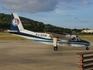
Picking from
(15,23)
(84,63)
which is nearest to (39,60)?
(84,63)

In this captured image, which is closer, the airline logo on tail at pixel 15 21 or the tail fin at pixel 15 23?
the tail fin at pixel 15 23

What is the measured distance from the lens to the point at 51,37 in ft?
87.1

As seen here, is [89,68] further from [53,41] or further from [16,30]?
[16,30]

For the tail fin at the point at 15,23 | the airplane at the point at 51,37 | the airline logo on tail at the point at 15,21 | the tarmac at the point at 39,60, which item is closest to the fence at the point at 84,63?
the tarmac at the point at 39,60

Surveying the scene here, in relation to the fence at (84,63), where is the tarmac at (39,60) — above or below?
below

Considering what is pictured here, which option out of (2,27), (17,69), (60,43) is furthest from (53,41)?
(2,27)

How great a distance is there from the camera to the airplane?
83.9 ft

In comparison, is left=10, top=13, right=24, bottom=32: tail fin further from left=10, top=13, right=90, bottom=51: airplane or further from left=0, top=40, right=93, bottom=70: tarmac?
left=0, top=40, right=93, bottom=70: tarmac

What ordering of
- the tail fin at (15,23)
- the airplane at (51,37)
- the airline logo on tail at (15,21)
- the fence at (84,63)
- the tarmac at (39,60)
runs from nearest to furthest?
the fence at (84,63) < the tarmac at (39,60) < the airplane at (51,37) < the tail fin at (15,23) < the airline logo on tail at (15,21)

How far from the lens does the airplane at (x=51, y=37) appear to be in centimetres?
2556

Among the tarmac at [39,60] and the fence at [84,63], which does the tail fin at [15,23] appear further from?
the fence at [84,63]

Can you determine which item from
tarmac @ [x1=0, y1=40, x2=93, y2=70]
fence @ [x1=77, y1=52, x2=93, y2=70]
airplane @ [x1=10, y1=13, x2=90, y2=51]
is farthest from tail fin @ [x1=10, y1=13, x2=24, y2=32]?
fence @ [x1=77, y1=52, x2=93, y2=70]

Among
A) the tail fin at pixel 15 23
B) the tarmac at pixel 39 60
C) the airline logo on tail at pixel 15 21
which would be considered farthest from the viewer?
the airline logo on tail at pixel 15 21

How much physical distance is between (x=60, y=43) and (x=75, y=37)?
1.91 meters
